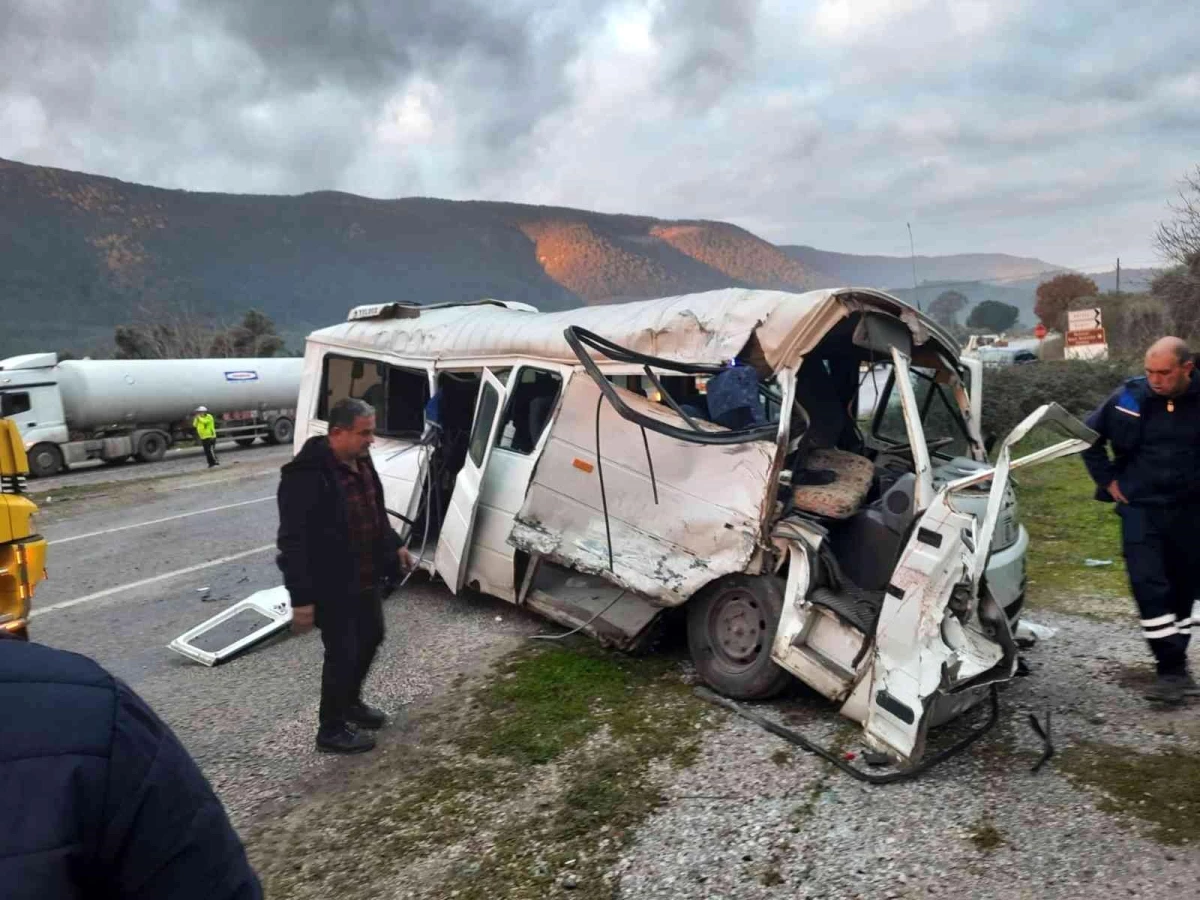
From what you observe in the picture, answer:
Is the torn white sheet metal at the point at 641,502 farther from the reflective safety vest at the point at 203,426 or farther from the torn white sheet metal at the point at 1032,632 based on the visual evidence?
the reflective safety vest at the point at 203,426

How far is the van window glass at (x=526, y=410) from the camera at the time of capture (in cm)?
607

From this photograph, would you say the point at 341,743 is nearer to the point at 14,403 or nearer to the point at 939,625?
the point at 939,625

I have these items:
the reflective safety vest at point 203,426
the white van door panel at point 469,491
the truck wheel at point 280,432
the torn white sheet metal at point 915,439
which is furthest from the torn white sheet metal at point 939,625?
the truck wheel at point 280,432

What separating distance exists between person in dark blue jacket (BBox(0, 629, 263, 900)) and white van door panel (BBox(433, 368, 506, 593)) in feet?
16.3

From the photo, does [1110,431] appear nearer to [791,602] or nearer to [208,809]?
[791,602]

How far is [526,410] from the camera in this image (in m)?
6.25

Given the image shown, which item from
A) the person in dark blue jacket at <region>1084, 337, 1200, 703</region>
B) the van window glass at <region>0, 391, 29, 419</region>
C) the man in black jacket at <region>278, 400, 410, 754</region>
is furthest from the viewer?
the van window glass at <region>0, 391, 29, 419</region>

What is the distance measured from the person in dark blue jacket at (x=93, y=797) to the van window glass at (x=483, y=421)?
5.12m

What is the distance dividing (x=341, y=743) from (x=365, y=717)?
0.25 m

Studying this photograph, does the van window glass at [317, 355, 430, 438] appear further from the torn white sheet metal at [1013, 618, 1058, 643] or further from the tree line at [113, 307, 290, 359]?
the tree line at [113, 307, 290, 359]

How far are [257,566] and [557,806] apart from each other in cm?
595

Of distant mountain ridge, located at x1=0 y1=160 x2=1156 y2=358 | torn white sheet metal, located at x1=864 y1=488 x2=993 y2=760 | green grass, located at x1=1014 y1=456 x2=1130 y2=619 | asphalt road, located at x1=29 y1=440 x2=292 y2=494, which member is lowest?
green grass, located at x1=1014 y1=456 x2=1130 y2=619

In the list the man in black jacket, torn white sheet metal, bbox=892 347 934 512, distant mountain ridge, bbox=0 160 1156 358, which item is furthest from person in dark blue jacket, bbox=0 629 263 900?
distant mountain ridge, bbox=0 160 1156 358

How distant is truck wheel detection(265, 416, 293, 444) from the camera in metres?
25.7
